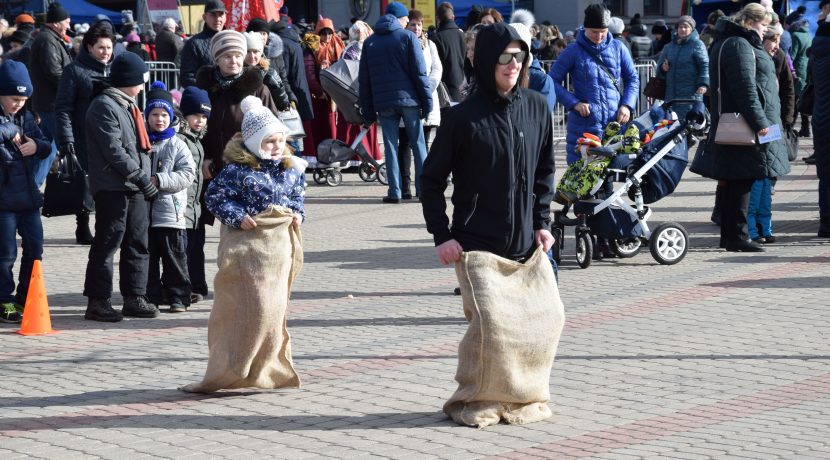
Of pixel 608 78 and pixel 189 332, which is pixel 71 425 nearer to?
pixel 189 332

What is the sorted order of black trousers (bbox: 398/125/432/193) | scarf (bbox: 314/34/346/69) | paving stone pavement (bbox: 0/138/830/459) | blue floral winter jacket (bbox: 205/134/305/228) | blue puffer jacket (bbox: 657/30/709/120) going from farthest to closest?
scarf (bbox: 314/34/346/69), blue puffer jacket (bbox: 657/30/709/120), black trousers (bbox: 398/125/432/193), blue floral winter jacket (bbox: 205/134/305/228), paving stone pavement (bbox: 0/138/830/459)

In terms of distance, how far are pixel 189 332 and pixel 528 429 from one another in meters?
3.28

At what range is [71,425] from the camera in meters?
6.80

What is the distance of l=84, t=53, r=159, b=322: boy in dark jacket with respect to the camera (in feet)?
30.9

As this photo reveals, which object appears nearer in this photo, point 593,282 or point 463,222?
point 463,222

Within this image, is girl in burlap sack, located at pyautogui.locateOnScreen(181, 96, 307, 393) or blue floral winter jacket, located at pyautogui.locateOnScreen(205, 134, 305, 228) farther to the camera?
blue floral winter jacket, located at pyautogui.locateOnScreen(205, 134, 305, 228)

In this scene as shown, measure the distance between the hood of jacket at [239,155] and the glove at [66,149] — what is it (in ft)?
14.5

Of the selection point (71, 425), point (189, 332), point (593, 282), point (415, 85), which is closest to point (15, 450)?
point (71, 425)

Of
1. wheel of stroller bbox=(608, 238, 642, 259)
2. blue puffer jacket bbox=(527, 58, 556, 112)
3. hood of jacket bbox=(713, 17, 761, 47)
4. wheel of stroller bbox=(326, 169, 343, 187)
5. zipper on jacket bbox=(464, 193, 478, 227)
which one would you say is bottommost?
wheel of stroller bbox=(608, 238, 642, 259)

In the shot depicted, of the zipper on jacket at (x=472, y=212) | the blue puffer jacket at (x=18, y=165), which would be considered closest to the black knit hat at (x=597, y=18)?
the blue puffer jacket at (x=18, y=165)

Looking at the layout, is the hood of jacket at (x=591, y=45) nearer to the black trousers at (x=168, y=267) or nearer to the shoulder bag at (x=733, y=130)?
the shoulder bag at (x=733, y=130)

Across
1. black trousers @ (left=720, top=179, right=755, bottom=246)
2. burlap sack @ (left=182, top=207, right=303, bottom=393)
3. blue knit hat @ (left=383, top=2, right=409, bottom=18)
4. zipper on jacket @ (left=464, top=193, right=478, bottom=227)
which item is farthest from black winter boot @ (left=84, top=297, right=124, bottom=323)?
blue knit hat @ (left=383, top=2, right=409, bottom=18)

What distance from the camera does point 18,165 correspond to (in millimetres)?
9711

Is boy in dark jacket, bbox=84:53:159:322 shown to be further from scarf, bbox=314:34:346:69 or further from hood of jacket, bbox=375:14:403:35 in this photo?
scarf, bbox=314:34:346:69
